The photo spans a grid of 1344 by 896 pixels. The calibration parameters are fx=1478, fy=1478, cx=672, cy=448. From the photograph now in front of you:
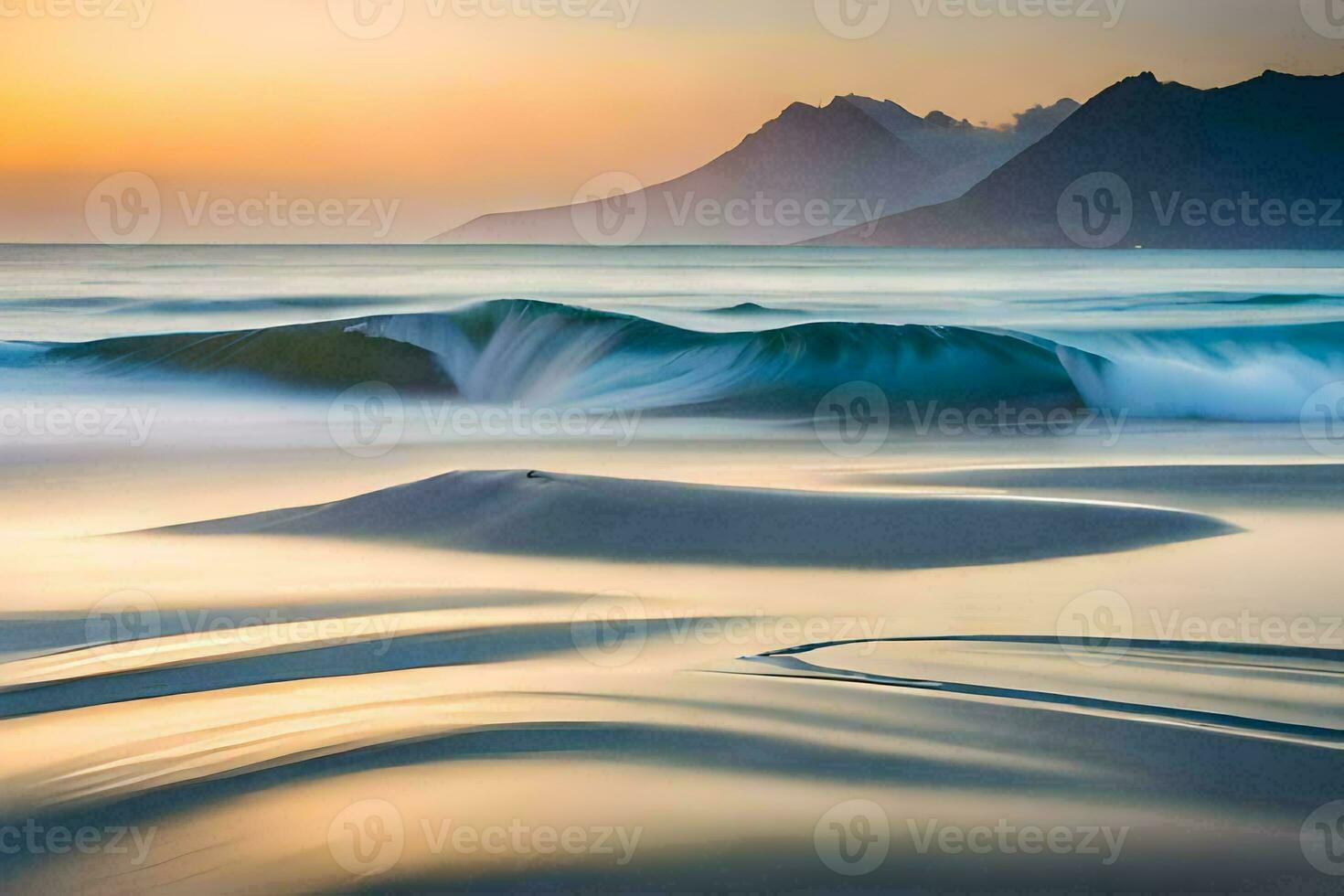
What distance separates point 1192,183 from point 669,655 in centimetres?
6492

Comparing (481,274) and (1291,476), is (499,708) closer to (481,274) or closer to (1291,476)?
(1291,476)

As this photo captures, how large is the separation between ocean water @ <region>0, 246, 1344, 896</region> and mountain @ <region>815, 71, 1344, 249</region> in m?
52.4

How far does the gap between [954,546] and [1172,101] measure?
2598 inches

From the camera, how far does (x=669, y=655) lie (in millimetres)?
3617

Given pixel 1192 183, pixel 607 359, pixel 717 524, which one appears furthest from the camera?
pixel 1192 183

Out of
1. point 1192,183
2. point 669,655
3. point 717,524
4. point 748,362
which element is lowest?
point 669,655

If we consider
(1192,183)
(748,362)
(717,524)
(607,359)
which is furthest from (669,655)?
(1192,183)

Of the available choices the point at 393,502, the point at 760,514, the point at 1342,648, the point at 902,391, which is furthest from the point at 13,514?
the point at 902,391

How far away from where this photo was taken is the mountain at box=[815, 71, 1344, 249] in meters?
58.8

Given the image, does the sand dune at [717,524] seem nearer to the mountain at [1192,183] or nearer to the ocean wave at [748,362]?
the ocean wave at [748,362]

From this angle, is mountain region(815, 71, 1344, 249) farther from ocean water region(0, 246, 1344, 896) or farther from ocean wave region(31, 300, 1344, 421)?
ocean water region(0, 246, 1344, 896)

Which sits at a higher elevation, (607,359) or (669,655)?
(607,359)

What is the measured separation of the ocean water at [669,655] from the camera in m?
2.46

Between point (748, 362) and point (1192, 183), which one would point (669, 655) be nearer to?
point (748, 362)
